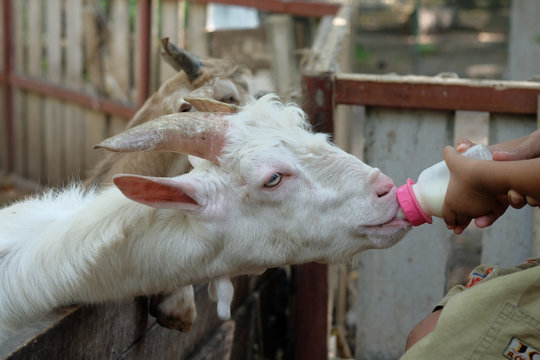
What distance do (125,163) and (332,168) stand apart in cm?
187

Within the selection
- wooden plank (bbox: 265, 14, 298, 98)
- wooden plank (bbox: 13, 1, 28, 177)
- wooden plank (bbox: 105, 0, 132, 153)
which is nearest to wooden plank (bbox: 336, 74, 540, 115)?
wooden plank (bbox: 265, 14, 298, 98)

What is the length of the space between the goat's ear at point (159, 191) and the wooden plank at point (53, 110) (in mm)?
6219

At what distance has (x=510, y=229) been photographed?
12.1ft

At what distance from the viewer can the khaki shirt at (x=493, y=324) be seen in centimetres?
217

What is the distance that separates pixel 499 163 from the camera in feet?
7.34

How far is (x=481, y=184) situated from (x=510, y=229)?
5.06 ft

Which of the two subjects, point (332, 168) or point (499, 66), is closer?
point (332, 168)

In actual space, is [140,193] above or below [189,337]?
above

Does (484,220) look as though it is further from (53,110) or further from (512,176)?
(53,110)

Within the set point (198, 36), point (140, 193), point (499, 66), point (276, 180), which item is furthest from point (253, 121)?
point (499, 66)

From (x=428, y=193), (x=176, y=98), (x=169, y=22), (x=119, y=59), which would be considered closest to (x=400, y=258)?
(x=428, y=193)

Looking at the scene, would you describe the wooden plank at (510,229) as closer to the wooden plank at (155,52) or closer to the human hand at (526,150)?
the human hand at (526,150)

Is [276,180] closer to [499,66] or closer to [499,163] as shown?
[499,163]

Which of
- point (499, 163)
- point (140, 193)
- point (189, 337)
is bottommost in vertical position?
point (189, 337)
